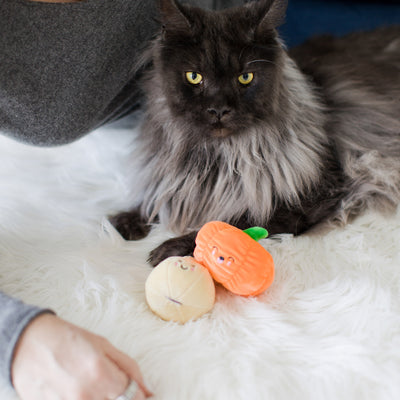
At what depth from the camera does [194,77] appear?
1131mm

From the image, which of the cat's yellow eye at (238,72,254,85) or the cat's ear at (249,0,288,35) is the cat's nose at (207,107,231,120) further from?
the cat's ear at (249,0,288,35)

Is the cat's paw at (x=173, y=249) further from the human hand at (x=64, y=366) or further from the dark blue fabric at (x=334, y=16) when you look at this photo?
the dark blue fabric at (x=334, y=16)

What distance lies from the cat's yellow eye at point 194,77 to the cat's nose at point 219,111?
0.09 meters

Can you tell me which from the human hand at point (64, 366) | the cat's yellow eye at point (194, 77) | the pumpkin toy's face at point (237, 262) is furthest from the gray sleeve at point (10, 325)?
the cat's yellow eye at point (194, 77)

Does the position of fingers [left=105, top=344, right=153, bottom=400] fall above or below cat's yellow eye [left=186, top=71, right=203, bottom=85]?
below

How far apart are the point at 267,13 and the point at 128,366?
35.5 inches

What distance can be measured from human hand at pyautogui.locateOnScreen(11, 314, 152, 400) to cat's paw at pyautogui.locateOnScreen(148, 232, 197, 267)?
403mm

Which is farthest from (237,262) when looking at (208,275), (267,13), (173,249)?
(267,13)

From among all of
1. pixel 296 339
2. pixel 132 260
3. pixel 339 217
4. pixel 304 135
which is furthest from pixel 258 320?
pixel 304 135

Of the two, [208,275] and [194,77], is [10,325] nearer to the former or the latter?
[208,275]

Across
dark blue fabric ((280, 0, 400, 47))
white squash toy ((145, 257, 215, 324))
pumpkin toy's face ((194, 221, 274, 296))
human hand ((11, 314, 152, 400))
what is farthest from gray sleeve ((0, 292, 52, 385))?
dark blue fabric ((280, 0, 400, 47))

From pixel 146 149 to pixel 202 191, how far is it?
23cm

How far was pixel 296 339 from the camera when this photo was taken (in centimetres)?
88

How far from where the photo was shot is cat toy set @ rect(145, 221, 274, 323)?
904 millimetres
